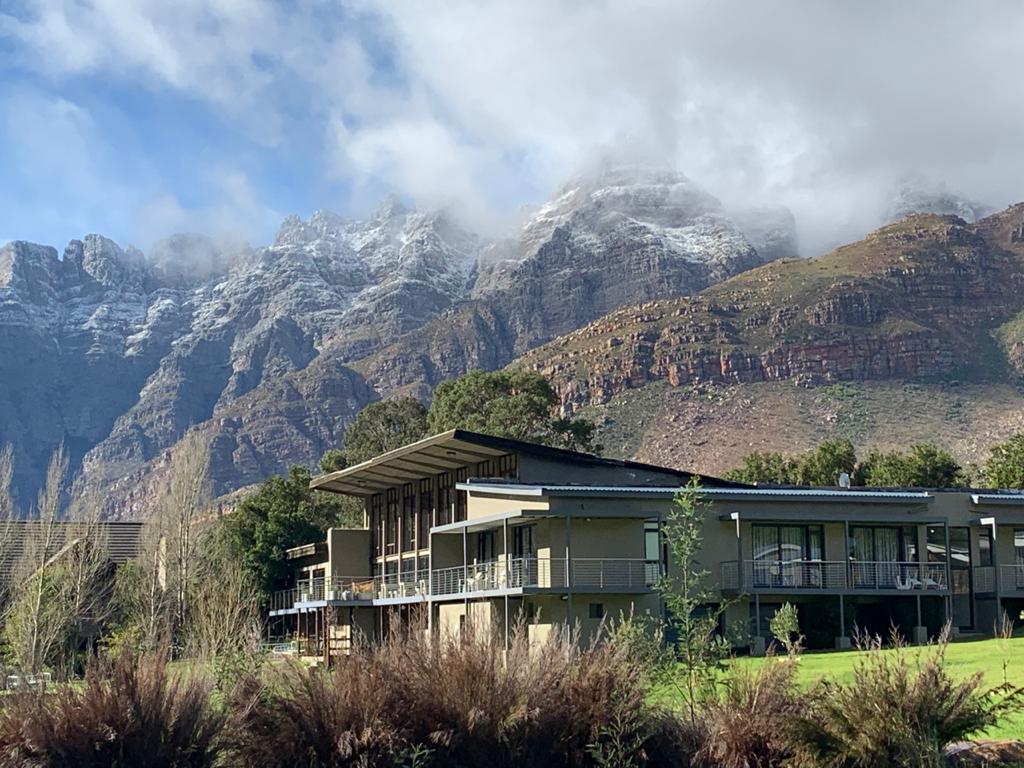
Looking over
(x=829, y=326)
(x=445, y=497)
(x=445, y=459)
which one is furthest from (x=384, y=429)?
(x=829, y=326)

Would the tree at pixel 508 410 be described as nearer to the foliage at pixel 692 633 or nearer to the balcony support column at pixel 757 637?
the balcony support column at pixel 757 637

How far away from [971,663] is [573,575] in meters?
13.2

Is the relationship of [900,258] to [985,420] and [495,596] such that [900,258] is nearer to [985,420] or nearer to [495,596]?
[985,420]

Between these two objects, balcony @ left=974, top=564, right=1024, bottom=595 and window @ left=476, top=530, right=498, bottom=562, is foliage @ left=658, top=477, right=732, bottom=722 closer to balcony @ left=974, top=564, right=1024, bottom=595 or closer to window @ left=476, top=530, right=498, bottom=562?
window @ left=476, top=530, right=498, bottom=562

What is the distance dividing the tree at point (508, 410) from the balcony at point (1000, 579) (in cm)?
3115

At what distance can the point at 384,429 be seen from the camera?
81.3m

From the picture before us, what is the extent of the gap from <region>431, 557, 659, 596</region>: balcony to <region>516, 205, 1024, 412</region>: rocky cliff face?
93.0m

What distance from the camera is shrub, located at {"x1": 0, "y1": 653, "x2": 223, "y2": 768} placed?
46.0 feet

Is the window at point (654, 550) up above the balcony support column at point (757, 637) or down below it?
above

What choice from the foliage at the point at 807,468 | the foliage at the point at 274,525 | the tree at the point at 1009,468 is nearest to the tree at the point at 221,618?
the foliage at the point at 274,525

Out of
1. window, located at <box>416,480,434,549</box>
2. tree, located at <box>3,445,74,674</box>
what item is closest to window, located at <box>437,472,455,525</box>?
window, located at <box>416,480,434,549</box>

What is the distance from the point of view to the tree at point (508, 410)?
230 ft

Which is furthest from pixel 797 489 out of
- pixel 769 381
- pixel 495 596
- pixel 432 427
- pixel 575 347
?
pixel 575 347

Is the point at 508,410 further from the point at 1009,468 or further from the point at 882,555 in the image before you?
the point at 882,555
